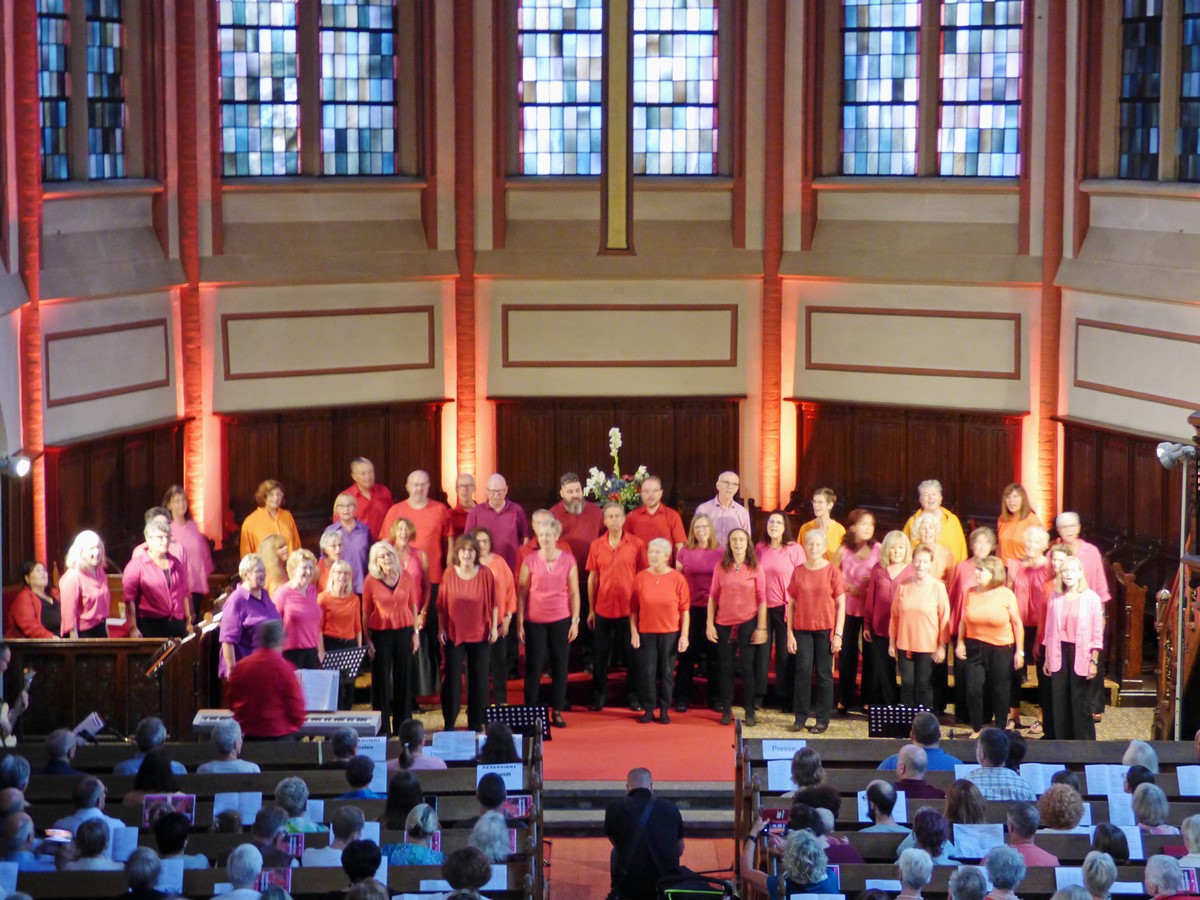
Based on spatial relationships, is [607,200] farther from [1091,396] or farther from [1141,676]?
[1141,676]

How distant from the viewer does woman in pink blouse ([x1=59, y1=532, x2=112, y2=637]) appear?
41.9 feet

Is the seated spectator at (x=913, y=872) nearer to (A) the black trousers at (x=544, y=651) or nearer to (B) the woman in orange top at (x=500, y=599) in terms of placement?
(B) the woman in orange top at (x=500, y=599)

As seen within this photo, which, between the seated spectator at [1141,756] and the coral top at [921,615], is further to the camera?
the coral top at [921,615]

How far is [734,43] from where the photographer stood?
17422mm

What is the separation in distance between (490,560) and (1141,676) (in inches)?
194

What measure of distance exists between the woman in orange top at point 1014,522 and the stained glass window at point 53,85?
746cm

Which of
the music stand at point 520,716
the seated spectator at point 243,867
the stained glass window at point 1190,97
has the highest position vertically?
the stained glass window at point 1190,97

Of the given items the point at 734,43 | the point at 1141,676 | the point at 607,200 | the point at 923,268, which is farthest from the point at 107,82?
the point at 1141,676

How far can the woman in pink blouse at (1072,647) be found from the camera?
1239 centimetres

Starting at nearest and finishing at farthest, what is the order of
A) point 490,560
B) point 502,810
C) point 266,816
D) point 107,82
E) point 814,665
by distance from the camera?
point 266,816 < point 502,810 < point 490,560 < point 814,665 < point 107,82

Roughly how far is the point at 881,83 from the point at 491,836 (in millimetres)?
10424

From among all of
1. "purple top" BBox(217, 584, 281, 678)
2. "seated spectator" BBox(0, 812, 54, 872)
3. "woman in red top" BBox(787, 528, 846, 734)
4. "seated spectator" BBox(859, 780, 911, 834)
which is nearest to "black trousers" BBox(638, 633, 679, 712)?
"woman in red top" BBox(787, 528, 846, 734)

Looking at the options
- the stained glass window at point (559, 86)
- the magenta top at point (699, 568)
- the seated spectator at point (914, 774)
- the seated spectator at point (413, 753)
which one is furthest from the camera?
the stained glass window at point (559, 86)

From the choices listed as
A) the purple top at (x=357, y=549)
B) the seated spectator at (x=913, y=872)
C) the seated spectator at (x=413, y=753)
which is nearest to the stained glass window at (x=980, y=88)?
the purple top at (x=357, y=549)
